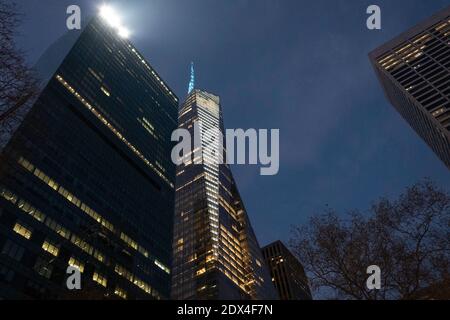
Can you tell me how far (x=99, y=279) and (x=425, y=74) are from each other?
4658 inches

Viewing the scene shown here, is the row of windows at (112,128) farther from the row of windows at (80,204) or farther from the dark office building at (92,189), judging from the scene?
the row of windows at (80,204)

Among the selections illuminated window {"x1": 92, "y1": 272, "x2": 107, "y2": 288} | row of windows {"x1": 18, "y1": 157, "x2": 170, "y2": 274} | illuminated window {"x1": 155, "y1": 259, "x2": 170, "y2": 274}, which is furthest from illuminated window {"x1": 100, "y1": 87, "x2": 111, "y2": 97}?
illuminated window {"x1": 92, "y1": 272, "x2": 107, "y2": 288}

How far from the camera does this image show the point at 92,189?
79.9 metres

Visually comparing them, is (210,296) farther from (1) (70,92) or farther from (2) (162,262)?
(1) (70,92)

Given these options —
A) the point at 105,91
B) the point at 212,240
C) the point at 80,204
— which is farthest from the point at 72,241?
the point at 212,240

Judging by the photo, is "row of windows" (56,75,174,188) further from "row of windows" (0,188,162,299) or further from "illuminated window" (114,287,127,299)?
"illuminated window" (114,287,127,299)

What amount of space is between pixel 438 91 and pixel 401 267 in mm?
113958

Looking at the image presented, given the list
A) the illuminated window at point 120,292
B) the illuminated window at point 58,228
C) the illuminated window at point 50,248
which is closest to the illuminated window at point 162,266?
the illuminated window at point 120,292

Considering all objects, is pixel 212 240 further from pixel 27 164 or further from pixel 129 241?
pixel 27 164

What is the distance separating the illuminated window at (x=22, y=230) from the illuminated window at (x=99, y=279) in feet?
51.7

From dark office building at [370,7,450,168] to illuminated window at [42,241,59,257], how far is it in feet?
340

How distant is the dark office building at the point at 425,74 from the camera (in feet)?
357
